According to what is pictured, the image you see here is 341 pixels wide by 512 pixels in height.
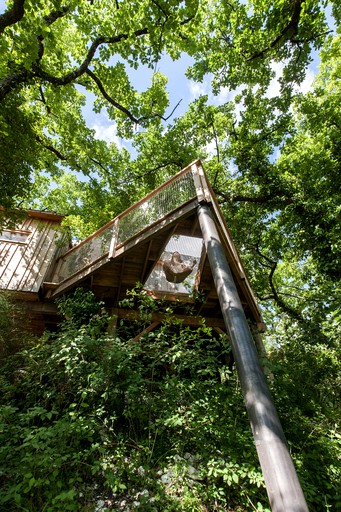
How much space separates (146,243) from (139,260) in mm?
543

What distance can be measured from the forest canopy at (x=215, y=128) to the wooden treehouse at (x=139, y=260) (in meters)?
1.82

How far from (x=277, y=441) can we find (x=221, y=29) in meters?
12.8

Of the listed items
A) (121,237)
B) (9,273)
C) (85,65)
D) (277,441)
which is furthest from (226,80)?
(277,441)

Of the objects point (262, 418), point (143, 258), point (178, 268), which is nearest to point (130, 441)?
point (262, 418)

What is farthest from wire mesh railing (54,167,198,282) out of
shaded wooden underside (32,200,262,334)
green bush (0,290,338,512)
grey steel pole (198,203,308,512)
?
grey steel pole (198,203,308,512)

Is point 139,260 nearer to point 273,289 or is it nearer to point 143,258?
point 143,258

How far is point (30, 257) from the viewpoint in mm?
7113

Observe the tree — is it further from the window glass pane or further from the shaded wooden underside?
the window glass pane

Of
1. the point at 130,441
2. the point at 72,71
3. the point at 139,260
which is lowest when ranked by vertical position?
the point at 130,441

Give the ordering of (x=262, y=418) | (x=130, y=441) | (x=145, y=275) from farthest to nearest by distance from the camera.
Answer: (x=145, y=275) < (x=130, y=441) < (x=262, y=418)

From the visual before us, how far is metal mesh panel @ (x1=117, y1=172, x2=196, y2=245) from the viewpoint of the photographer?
5500 millimetres

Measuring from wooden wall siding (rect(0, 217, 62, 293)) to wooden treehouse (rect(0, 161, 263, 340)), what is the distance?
0.02m

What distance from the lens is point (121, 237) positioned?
228 inches

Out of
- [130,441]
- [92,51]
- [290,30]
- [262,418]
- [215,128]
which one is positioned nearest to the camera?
[262,418]
